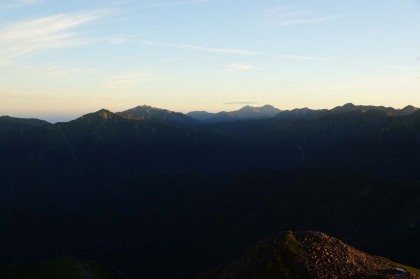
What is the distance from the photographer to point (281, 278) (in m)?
63.6

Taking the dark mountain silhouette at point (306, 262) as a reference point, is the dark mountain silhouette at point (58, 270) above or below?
below

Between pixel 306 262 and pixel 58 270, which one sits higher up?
pixel 306 262

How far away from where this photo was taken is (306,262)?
6575 centimetres

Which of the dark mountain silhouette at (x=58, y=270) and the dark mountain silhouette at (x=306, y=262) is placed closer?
the dark mountain silhouette at (x=306, y=262)

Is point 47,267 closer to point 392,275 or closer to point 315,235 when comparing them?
point 315,235

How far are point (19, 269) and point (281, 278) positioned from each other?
103707mm

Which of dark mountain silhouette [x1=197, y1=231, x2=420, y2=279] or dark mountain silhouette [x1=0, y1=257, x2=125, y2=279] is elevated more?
dark mountain silhouette [x1=197, y1=231, x2=420, y2=279]

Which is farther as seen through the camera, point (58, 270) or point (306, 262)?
point (58, 270)

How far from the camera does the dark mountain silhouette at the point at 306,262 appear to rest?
2542 inches

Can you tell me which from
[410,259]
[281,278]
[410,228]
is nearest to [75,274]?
[281,278]

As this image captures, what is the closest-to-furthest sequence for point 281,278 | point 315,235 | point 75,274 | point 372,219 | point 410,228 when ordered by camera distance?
point 281,278
point 315,235
point 75,274
point 410,228
point 372,219

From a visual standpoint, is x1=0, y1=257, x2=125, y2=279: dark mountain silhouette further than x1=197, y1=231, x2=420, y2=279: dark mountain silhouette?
Yes

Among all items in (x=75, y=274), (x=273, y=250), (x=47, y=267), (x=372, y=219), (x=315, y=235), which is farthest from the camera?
(x=372, y=219)

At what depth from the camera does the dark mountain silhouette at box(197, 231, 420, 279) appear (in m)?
64.6
